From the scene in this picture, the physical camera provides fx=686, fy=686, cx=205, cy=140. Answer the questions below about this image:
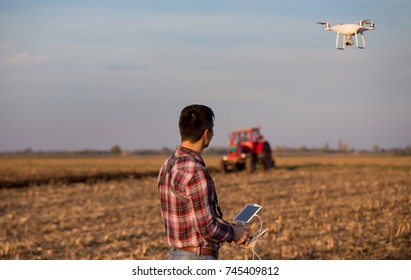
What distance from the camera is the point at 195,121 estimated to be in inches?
135

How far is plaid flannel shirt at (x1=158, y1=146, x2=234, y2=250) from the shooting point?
10.8 ft

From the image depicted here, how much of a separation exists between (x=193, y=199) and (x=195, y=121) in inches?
15.8

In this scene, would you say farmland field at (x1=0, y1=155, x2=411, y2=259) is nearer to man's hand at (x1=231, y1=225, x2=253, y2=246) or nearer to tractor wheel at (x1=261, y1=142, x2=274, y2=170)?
tractor wheel at (x1=261, y1=142, x2=274, y2=170)

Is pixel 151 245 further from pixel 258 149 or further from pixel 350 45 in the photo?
pixel 258 149

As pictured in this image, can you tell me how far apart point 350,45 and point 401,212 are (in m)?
11.4

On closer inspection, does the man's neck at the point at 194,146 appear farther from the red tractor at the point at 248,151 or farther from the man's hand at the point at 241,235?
the red tractor at the point at 248,151

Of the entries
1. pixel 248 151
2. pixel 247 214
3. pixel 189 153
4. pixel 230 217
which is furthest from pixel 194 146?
pixel 248 151

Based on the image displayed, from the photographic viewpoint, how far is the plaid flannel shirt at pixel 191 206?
329 cm

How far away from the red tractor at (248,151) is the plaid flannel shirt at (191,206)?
1028 inches

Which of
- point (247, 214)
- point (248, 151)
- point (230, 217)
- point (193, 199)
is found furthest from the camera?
point (248, 151)

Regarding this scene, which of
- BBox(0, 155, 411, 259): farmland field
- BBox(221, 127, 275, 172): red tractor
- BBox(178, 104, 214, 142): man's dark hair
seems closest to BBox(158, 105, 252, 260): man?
BBox(178, 104, 214, 142): man's dark hair

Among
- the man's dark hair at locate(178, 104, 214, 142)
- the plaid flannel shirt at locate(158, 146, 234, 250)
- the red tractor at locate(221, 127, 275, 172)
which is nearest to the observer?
the plaid flannel shirt at locate(158, 146, 234, 250)

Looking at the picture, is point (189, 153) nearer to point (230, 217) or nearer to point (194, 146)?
point (194, 146)
